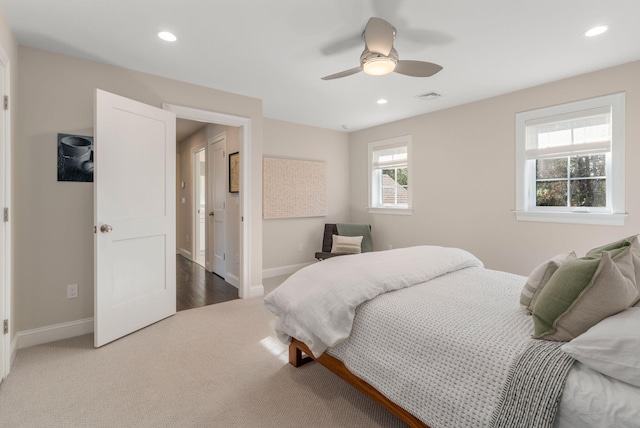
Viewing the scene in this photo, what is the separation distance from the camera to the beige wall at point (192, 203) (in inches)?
166

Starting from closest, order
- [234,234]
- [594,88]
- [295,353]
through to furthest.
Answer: [295,353]
[594,88]
[234,234]

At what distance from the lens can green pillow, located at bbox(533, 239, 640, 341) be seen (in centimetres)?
121

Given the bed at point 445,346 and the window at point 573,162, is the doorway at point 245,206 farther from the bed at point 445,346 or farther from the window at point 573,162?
the window at point 573,162

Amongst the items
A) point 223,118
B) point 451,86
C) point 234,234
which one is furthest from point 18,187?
point 451,86

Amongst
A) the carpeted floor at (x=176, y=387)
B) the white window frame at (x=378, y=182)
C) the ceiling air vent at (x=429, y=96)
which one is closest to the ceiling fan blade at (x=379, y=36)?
the ceiling air vent at (x=429, y=96)

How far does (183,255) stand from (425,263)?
17.9 feet

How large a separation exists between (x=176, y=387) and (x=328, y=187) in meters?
3.93

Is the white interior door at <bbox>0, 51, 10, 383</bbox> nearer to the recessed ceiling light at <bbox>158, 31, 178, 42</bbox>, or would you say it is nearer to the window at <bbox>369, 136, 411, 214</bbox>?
the recessed ceiling light at <bbox>158, 31, 178, 42</bbox>

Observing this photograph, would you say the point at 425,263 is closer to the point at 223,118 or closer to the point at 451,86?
the point at 451,86

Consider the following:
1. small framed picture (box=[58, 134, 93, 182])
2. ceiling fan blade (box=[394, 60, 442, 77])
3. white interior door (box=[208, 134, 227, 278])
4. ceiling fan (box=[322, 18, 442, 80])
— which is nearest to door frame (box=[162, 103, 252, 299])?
white interior door (box=[208, 134, 227, 278])

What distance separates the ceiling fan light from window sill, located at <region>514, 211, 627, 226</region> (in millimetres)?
2447

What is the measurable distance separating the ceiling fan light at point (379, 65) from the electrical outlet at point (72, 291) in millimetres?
2973

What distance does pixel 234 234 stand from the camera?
4238 millimetres

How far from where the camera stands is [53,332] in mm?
2590
